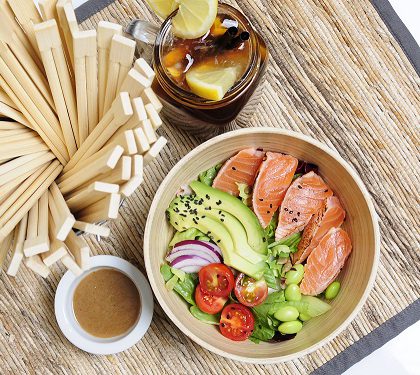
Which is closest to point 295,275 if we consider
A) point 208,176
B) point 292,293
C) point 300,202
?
point 292,293

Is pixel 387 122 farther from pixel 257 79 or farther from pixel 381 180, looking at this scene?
pixel 257 79

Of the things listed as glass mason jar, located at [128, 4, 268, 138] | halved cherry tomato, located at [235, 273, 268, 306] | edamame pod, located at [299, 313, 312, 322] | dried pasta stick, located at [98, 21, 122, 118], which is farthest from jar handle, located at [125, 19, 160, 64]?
edamame pod, located at [299, 313, 312, 322]

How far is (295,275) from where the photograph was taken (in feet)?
4.08

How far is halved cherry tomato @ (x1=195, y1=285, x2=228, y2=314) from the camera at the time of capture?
1.24 meters

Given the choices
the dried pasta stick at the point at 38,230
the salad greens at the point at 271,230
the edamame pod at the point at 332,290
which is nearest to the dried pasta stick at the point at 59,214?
the dried pasta stick at the point at 38,230

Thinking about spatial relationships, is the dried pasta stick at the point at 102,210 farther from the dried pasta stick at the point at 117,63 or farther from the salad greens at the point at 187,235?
the salad greens at the point at 187,235

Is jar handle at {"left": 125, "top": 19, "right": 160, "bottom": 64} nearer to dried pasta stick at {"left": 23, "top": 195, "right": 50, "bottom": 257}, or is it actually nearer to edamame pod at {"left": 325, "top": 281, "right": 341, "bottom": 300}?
dried pasta stick at {"left": 23, "top": 195, "right": 50, "bottom": 257}

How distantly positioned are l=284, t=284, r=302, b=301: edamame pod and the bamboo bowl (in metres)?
0.06

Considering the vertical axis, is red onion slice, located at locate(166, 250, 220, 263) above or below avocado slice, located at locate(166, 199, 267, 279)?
below

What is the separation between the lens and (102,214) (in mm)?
894

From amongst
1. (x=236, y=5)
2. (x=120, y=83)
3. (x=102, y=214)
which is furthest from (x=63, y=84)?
(x=236, y=5)

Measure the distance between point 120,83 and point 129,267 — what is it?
0.43 meters

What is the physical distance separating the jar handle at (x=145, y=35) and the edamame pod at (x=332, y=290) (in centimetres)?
52

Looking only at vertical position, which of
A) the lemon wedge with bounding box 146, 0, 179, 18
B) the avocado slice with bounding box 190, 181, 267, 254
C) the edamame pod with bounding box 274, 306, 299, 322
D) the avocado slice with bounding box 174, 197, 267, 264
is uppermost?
the lemon wedge with bounding box 146, 0, 179, 18
